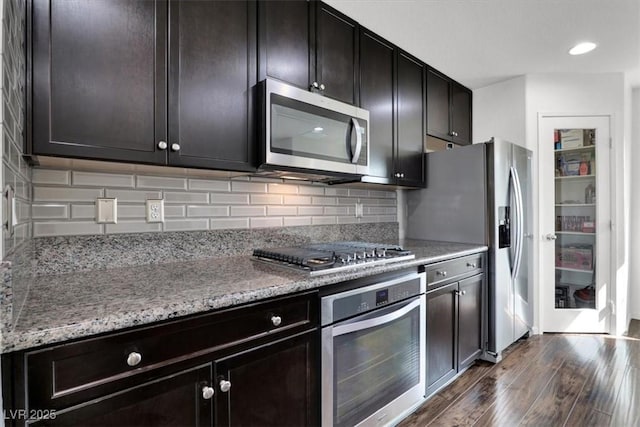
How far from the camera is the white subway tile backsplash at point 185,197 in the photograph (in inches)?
64.2

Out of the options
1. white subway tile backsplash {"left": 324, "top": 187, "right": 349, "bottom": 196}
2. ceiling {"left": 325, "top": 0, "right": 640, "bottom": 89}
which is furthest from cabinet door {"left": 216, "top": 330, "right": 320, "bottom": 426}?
ceiling {"left": 325, "top": 0, "right": 640, "bottom": 89}

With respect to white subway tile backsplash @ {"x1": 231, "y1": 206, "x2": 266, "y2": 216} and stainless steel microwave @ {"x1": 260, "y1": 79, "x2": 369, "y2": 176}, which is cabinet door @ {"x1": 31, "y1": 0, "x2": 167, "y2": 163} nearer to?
stainless steel microwave @ {"x1": 260, "y1": 79, "x2": 369, "y2": 176}

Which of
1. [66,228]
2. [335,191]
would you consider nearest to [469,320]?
[335,191]

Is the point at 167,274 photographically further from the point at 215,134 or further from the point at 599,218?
the point at 599,218

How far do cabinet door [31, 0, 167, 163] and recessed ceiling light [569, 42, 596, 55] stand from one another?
9.56ft

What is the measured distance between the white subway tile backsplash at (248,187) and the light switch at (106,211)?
0.59 meters

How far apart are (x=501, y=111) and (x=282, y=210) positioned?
2525 millimetres

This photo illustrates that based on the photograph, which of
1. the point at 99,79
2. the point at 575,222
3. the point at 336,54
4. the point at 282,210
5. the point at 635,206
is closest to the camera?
the point at 99,79

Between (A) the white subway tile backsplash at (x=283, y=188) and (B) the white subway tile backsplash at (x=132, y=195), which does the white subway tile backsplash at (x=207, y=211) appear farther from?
(A) the white subway tile backsplash at (x=283, y=188)

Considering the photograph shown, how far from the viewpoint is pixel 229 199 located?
185 centimetres

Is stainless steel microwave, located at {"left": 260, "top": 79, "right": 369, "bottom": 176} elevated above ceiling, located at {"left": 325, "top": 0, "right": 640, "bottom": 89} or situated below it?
below

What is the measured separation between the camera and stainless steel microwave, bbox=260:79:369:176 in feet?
5.14

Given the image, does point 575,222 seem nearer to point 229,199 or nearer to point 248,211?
point 248,211

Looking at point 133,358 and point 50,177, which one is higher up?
point 50,177
